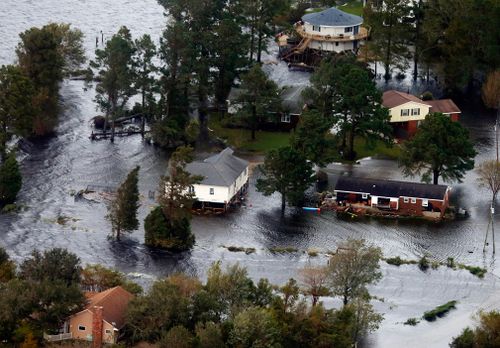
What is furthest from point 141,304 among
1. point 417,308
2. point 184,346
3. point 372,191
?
point 372,191

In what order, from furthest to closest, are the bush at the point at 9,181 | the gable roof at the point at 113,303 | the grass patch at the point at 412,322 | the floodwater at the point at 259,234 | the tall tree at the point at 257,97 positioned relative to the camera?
the tall tree at the point at 257,97 < the bush at the point at 9,181 < the floodwater at the point at 259,234 < the grass patch at the point at 412,322 < the gable roof at the point at 113,303

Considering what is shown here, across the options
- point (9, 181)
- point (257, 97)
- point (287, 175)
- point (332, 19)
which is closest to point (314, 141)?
point (287, 175)

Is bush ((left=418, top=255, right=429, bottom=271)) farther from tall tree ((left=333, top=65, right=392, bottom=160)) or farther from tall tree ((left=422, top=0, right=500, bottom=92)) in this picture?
tall tree ((left=422, top=0, right=500, bottom=92))

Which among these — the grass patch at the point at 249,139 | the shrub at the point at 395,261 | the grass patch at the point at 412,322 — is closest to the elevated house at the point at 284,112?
the grass patch at the point at 249,139

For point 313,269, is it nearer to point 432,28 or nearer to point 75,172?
point 75,172

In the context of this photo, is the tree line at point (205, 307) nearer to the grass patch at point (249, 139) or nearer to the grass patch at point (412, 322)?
the grass patch at point (412, 322)

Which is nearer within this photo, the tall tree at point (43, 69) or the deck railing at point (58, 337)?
the deck railing at point (58, 337)

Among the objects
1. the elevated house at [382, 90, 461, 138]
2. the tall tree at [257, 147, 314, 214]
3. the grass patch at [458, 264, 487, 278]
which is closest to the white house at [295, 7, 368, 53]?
the elevated house at [382, 90, 461, 138]

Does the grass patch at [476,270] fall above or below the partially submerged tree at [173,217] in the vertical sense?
below
